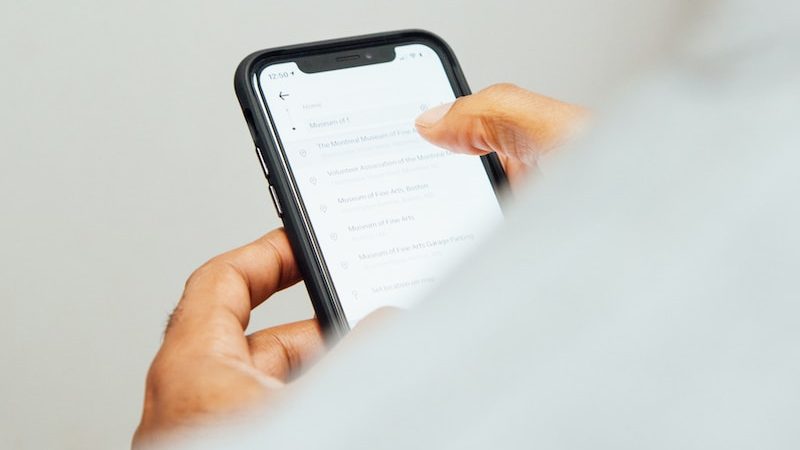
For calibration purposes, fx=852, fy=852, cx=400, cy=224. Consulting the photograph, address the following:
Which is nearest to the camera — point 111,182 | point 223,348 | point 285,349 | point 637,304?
point 637,304

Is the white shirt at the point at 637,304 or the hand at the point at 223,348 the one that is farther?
the hand at the point at 223,348

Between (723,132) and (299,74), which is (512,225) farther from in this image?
(299,74)

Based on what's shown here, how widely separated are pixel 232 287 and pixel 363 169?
0.29ft

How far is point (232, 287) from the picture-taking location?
0.94 feet

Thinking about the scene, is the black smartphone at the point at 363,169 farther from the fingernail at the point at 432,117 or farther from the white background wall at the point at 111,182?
the white background wall at the point at 111,182

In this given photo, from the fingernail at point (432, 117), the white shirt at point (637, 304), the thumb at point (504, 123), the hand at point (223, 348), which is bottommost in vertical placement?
the white shirt at point (637, 304)

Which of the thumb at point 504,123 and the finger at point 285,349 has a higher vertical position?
the thumb at point 504,123

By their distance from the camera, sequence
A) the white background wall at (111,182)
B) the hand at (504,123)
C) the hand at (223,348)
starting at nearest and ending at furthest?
A: the hand at (223,348)
the hand at (504,123)
the white background wall at (111,182)

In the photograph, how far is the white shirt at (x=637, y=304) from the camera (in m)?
0.06

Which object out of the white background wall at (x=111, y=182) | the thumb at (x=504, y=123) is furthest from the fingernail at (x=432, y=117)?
the white background wall at (x=111, y=182)

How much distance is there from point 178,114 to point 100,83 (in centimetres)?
6

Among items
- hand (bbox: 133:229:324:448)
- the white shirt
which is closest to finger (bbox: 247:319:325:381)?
hand (bbox: 133:229:324:448)

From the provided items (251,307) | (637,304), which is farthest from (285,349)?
(637,304)

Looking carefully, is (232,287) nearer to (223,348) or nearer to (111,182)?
(223,348)
